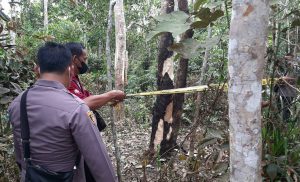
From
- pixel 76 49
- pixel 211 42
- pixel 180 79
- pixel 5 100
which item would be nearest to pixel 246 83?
pixel 211 42

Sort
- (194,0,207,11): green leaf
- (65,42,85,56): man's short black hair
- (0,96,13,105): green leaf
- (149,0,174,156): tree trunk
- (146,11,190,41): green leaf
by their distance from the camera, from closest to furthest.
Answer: (146,11,190,41): green leaf
(194,0,207,11): green leaf
(65,42,85,56): man's short black hair
(0,96,13,105): green leaf
(149,0,174,156): tree trunk

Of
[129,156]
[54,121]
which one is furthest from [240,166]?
[129,156]

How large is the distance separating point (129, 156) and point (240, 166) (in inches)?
136

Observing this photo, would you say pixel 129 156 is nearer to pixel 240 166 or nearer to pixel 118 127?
pixel 118 127

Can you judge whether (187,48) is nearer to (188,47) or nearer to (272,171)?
(188,47)

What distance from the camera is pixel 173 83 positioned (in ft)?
15.6

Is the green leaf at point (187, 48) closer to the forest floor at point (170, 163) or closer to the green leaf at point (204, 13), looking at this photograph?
the green leaf at point (204, 13)

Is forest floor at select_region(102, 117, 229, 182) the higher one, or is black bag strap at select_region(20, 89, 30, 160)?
black bag strap at select_region(20, 89, 30, 160)

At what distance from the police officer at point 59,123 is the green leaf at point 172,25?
2.31ft

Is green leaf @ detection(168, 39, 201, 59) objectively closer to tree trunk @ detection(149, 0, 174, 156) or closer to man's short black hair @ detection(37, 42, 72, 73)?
man's short black hair @ detection(37, 42, 72, 73)

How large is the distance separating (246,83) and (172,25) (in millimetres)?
926

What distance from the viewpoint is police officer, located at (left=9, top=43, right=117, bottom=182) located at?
201cm

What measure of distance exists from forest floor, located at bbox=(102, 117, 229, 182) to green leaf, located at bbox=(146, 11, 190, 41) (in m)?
0.98

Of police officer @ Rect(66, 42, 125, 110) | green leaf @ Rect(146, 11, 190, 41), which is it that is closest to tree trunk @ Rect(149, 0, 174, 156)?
police officer @ Rect(66, 42, 125, 110)
